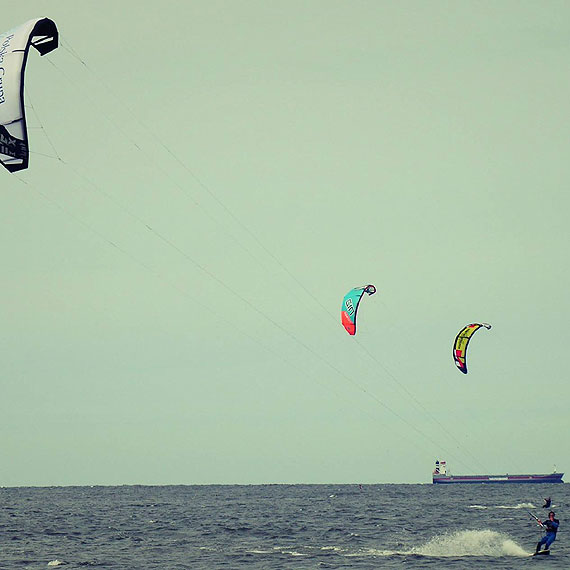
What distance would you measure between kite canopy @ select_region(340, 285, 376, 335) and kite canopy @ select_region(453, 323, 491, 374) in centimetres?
986

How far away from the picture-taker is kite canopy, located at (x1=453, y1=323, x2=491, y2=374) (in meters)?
54.8

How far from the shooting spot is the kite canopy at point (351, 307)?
4701 cm

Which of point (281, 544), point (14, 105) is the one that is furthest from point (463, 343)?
point (14, 105)

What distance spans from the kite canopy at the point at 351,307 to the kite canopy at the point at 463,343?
986 cm

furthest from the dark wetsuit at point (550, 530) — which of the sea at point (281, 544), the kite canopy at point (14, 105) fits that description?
the kite canopy at point (14, 105)

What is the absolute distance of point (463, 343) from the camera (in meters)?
55.6

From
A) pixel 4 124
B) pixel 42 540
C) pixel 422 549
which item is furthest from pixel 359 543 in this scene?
pixel 4 124

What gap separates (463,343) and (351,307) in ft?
35.9

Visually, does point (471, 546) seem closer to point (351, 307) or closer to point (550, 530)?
point (550, 530)

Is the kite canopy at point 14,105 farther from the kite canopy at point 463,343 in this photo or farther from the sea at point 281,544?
the kite canopy at point 463,343

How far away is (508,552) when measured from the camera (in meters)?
40.5

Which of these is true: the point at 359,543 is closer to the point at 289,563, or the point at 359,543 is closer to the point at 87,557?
the point at 289,563

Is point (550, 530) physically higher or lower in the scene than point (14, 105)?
lower

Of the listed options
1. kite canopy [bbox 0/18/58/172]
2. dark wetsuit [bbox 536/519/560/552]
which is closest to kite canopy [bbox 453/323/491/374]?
dark wetsuit [bbox 536/519/560/552]
